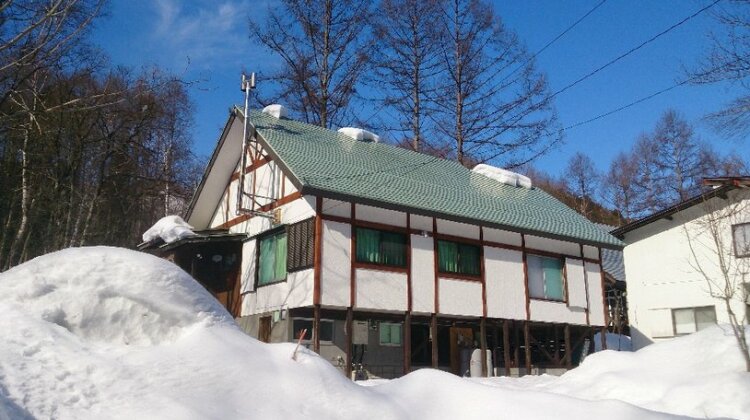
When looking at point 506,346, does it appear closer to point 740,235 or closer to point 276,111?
point 740,235

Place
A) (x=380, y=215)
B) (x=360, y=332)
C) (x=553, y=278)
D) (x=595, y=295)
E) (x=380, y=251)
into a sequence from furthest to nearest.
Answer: (x=595, y=295) → (x=553, y=278) → (x=360, y=332) → (x=380, y=215) → (x=380, y=251)

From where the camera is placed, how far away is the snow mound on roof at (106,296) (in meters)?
5.15

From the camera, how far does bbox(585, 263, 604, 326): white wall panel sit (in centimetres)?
1905

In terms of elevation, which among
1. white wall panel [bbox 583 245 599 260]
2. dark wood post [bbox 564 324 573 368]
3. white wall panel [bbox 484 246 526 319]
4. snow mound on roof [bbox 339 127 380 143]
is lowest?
dark wood post [bbox 564 324 573 368]

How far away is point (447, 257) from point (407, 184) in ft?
8.31

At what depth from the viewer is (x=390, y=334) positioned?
16922 millimetres

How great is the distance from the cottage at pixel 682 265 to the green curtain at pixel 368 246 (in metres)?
11.7

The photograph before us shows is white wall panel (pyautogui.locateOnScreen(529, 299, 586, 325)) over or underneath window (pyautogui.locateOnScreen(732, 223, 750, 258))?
underneath

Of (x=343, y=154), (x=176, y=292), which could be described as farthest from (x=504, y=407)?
(x=343, y=154)

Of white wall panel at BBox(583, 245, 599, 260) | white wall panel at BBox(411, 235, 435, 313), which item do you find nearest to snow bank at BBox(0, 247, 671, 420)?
white wall panel at BBox(411, 235, 435, 313)

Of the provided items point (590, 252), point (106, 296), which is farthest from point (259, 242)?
point (590, 252)

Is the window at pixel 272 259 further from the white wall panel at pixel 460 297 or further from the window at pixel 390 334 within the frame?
the white wall panel at pixel 460 297

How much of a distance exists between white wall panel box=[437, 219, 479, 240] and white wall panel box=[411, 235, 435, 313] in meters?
0.67

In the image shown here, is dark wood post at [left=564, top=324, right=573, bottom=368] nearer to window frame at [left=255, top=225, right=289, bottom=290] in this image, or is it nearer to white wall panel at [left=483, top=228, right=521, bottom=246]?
white wall panel at [left=483, top=228, right=521, bottom=246]
